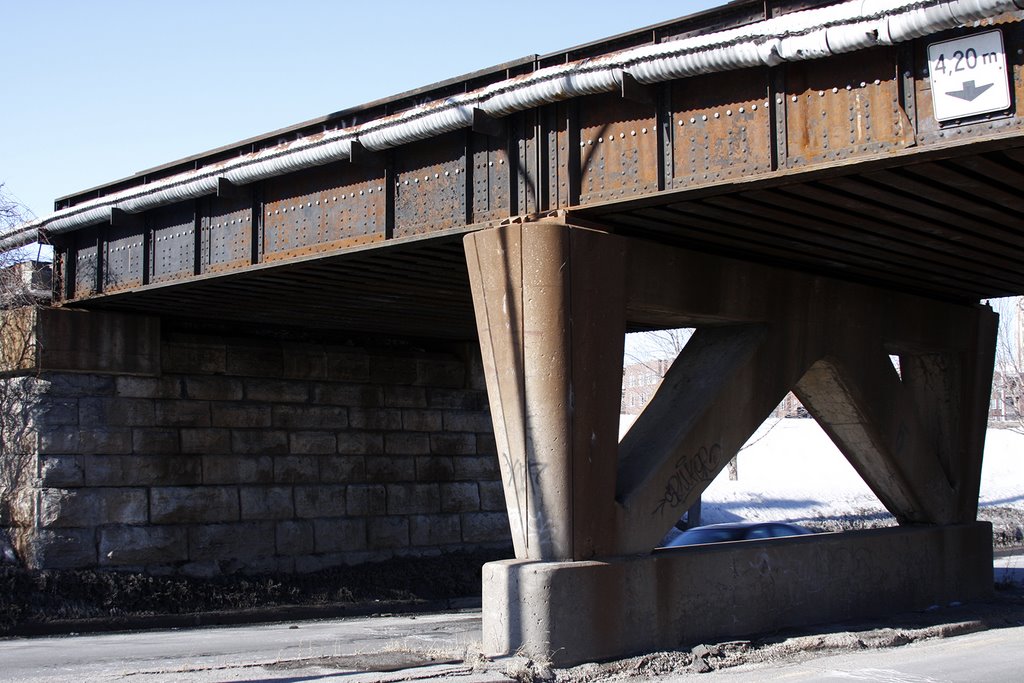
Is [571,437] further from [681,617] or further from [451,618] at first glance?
A: [451,618]

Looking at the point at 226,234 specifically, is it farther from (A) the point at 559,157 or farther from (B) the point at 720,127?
(B) the point at 720,127

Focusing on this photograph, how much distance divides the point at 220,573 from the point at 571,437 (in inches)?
357

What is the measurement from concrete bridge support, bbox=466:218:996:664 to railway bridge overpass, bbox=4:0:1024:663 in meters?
0.03

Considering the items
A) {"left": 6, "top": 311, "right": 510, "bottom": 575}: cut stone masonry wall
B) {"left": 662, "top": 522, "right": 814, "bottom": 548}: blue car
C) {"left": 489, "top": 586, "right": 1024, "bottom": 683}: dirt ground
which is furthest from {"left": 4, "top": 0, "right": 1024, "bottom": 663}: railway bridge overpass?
{"left": 662, "top": 522, "right": 814, "bottom": 548}: blue car

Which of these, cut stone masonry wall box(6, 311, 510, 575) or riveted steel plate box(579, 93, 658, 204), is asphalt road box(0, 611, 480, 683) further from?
riveted steel plate box(579, 93, 658, 204)

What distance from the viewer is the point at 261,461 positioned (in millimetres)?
18547

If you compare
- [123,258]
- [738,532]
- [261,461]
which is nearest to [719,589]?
Result: [738,532]

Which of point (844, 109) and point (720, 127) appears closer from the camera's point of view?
point (844, 109)

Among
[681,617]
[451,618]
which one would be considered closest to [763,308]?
[681,617]

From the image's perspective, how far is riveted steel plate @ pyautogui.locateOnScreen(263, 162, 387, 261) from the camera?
511 inches

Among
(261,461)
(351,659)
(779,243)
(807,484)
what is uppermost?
(779,243)

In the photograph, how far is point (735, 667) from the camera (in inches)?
421

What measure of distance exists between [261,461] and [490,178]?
339 inches

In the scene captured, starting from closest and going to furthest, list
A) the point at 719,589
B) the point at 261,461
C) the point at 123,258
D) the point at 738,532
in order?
1. the point at 719,589
2. the point at 123,258
3. the point at 261,461
4. the point at 738,532
